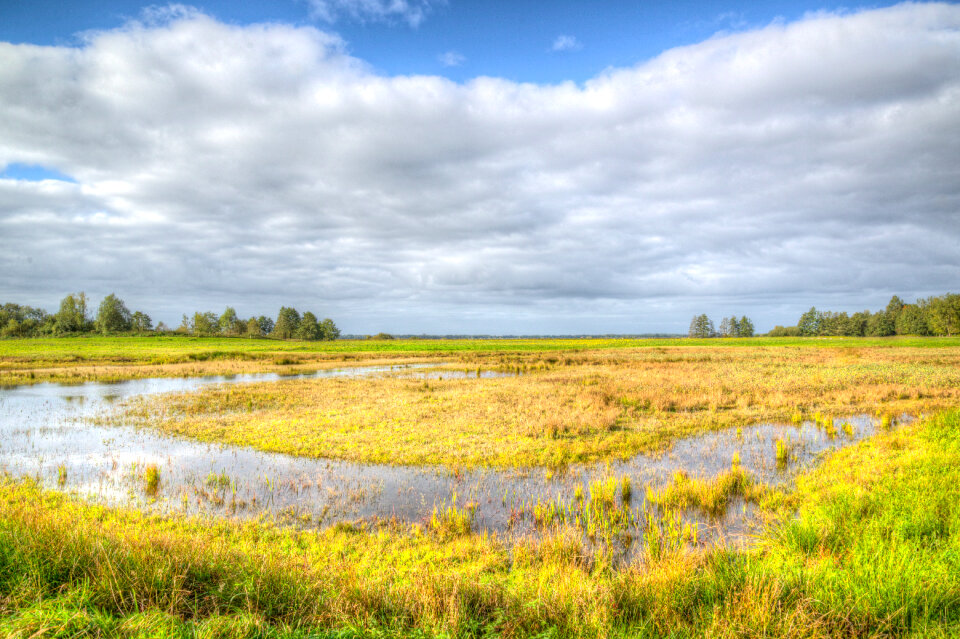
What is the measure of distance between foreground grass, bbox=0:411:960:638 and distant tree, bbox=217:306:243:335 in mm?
174946

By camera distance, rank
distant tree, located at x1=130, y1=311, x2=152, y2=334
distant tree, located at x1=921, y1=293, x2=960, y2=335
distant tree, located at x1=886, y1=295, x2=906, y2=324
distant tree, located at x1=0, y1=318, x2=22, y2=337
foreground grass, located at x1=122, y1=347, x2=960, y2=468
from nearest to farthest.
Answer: foreground grass, located at x1=122, y1=347, x2=960, y2=468 → distant tree, located at x1=0, y1=318, x2=22, y2=337 → distant tree, located at x1=921, y1=293, x2=960, y2=335 → distant tree, located at x1=130, y1=311, x2=152, y2=334 → distant tree, located at x1=886, y1=295, x2=906, y2=324

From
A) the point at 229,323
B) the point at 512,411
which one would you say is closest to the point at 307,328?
the point at 229,323

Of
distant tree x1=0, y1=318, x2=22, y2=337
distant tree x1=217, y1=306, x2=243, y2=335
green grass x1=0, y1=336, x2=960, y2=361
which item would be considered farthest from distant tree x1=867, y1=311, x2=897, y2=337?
distant tree x1=0, y1=318, x2=22, y2=337

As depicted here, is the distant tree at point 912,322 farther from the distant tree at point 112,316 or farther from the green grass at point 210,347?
the distant tree at point 112,316

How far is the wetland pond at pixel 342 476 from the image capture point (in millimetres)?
10438

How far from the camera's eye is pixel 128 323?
139 metres

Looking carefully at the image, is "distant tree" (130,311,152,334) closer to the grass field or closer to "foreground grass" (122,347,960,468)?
"foreground grass" (122,347,960,468)

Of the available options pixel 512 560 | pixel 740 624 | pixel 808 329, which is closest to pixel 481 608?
pixel 512 560

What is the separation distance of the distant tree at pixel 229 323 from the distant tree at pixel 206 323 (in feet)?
8.21

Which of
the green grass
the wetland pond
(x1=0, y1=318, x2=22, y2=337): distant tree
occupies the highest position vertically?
(x1=0, y1=318, x2=22, y2=337): distant tree

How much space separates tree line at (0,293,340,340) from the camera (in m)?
124

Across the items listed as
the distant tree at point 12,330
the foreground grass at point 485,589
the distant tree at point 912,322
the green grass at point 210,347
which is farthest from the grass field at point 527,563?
the distant tree at point 912,322

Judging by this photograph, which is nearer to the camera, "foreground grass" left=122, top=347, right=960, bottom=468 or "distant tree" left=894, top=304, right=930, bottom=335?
"foreground grass" left=122, top=347, right=960, bottom=468

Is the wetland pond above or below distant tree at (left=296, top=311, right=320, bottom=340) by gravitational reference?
below
